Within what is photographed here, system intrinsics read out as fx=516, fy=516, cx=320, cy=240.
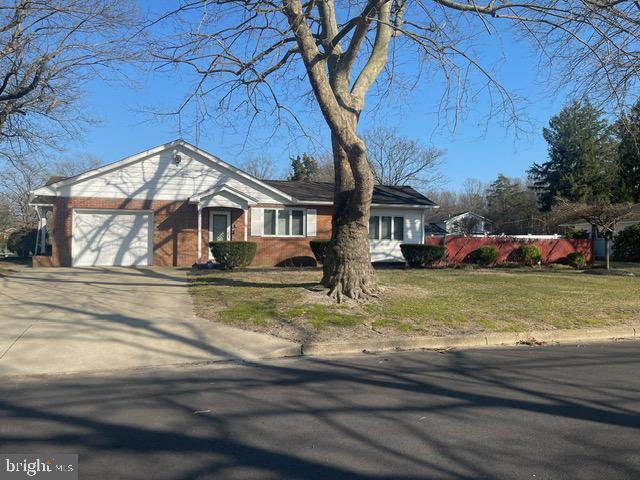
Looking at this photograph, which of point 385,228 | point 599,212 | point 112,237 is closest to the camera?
point 112,237

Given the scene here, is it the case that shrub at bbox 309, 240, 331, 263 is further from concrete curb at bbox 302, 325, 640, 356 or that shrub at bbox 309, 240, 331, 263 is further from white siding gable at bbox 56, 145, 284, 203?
concrete curb at bbox 302, 325, 640, 356

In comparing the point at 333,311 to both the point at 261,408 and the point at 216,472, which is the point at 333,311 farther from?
the point at 216,472

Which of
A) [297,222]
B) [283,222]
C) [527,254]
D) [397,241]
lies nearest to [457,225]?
[527,254]

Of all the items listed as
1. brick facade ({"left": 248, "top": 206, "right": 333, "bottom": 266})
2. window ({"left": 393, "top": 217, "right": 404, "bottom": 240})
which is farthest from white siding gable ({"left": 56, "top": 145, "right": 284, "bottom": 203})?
window ({"left": 393, "top": 217, "right": 404, "bottom": 240})

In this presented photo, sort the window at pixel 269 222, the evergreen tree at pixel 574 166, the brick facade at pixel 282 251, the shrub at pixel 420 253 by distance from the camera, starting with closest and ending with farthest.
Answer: the shrub at pixel 420 253 → the brick facade at pixel 282 251 → the window at pixel 269 222 → the evergreen tree at pixel 574 166

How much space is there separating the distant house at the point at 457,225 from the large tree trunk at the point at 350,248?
43.2m

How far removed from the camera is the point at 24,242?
30.3 metres

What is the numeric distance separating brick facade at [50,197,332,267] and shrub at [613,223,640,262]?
20.4 metres

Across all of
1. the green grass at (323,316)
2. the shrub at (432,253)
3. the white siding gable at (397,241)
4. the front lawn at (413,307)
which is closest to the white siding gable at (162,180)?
the white siding gable at (397,241)

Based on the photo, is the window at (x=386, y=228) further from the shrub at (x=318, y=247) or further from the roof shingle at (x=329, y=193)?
the shrub at (x=318, y=247)

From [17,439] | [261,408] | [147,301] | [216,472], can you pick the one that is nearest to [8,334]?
[147,301]

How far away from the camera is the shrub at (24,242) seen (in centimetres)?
2998

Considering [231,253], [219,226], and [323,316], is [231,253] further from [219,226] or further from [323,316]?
[323,316]

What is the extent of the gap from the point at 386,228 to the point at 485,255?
4915 millimetres
